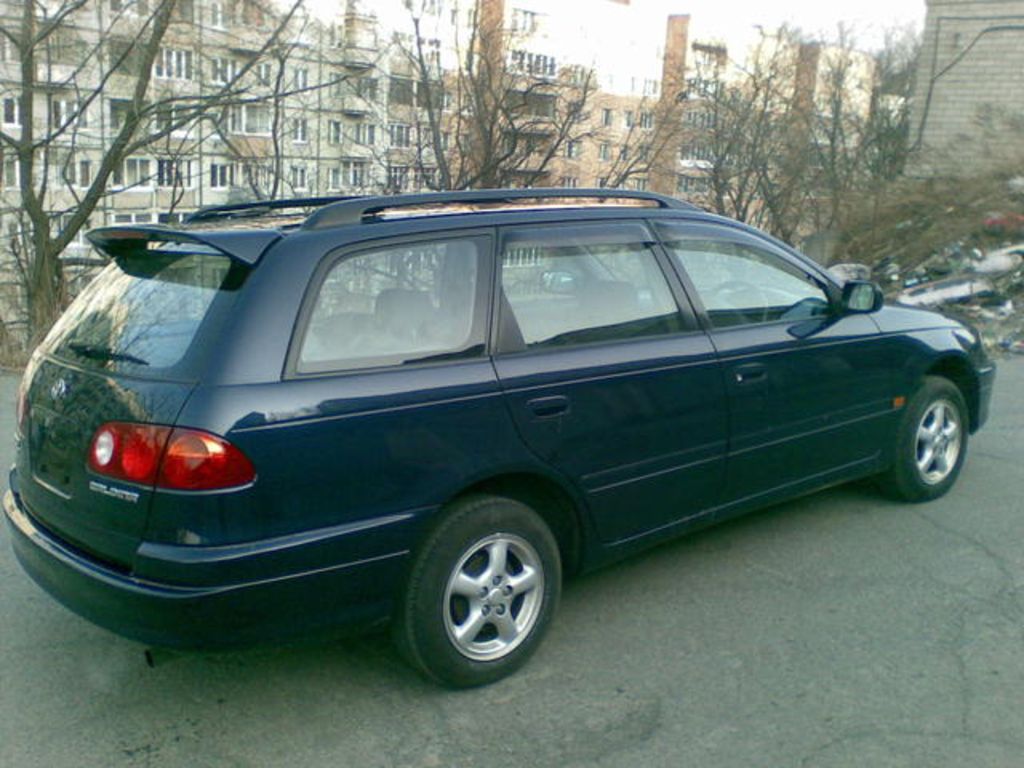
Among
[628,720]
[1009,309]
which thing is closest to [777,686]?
[628,720]

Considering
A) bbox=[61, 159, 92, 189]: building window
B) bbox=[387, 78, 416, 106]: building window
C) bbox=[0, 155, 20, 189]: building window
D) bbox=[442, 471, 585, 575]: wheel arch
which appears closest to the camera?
bbox=[442, 471, 585, 575]: wheel arch

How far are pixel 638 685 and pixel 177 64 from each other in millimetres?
16839

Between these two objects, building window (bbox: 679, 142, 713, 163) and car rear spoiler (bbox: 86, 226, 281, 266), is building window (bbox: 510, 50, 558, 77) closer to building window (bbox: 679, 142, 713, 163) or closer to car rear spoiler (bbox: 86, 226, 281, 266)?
building window (bbox: 679, 142, 713, 163)

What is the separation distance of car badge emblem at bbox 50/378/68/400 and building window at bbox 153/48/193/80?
1410 centimetres

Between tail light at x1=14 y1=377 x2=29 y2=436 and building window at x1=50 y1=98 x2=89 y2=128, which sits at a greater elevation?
building window at x1=50 y1=98 x2=89 y2=128

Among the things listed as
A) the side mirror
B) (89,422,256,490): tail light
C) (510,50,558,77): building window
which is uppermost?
(510,50,558,77): building window

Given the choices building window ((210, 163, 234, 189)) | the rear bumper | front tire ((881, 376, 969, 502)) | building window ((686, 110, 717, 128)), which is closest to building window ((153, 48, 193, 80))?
building window ((210, 163, 234, 189))

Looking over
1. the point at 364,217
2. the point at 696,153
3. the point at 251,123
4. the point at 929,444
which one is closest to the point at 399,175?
the point at 251,123

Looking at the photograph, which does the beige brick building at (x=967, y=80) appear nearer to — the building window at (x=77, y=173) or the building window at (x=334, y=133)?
the building window at (x=334, y=133)

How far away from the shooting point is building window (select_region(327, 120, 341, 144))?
20128 mm

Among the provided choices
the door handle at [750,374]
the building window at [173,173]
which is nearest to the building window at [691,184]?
the building window at [173,173]

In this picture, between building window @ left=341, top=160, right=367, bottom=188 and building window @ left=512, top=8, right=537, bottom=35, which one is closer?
building window @ left=341, top=160, right=367, bottom=188

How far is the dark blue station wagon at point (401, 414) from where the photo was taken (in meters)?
2.94

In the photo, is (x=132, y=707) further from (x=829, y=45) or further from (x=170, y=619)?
(x=829, y=45)
